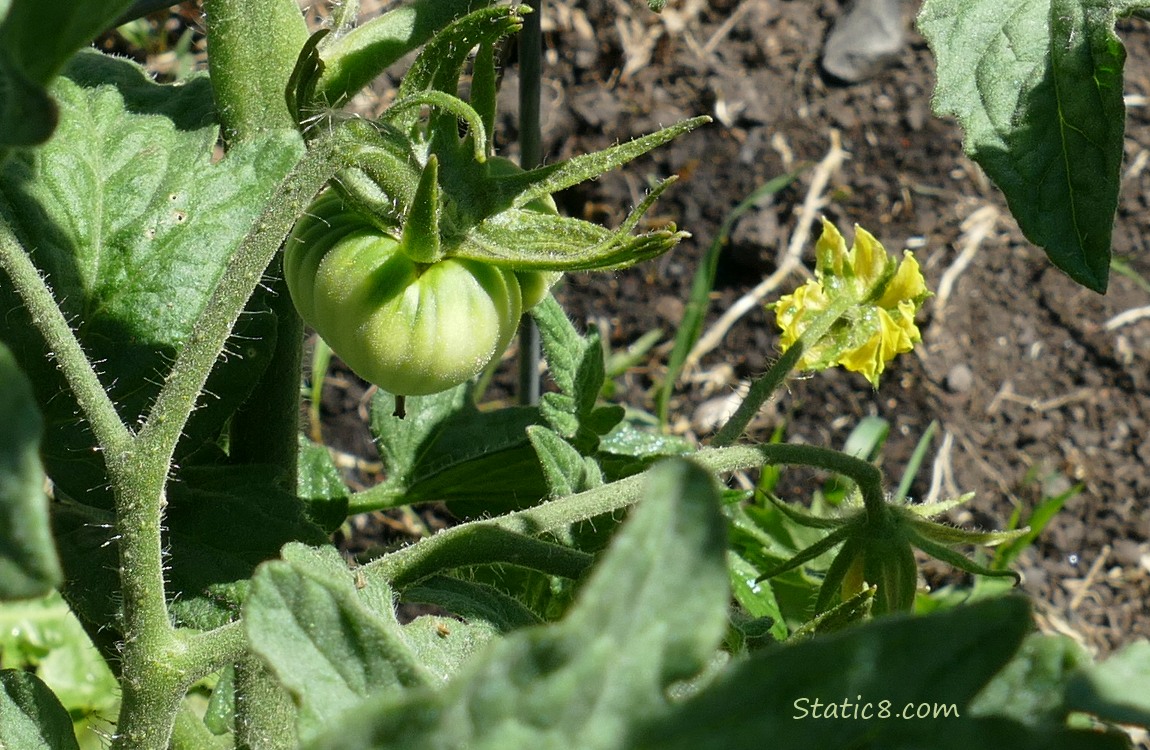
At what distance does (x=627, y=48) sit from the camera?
2.66m

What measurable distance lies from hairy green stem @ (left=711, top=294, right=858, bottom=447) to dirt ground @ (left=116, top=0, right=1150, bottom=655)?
899 millimetres

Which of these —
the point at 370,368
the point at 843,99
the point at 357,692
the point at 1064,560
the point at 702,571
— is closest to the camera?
the point at 702,571

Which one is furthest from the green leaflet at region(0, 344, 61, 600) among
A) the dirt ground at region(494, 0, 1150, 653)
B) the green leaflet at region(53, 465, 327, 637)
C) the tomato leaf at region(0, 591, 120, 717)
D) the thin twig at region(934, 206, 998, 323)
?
the thin twig at region(934, 206, 998, 323)

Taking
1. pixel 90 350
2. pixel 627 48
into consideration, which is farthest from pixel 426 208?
pixel 627 48

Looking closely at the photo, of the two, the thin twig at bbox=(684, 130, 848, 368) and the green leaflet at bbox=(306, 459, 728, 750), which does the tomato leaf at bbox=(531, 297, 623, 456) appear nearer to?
the green leaflet at bbox=(306, 459, 728, 750)

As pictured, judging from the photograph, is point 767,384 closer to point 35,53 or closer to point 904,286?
point 904,286

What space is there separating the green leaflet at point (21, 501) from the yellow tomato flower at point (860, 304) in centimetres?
97

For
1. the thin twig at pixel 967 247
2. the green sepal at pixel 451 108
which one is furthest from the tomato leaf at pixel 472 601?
the thin twig at pixel 967 247

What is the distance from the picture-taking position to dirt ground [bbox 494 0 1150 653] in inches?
88.0

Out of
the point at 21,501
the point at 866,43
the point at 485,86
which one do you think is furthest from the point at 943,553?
the point at 866,43

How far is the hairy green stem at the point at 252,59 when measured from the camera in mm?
969

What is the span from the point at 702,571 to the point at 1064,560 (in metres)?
1.97

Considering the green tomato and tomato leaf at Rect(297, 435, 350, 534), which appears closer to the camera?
the green tomato

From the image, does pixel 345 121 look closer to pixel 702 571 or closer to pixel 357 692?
pixel 357 692
